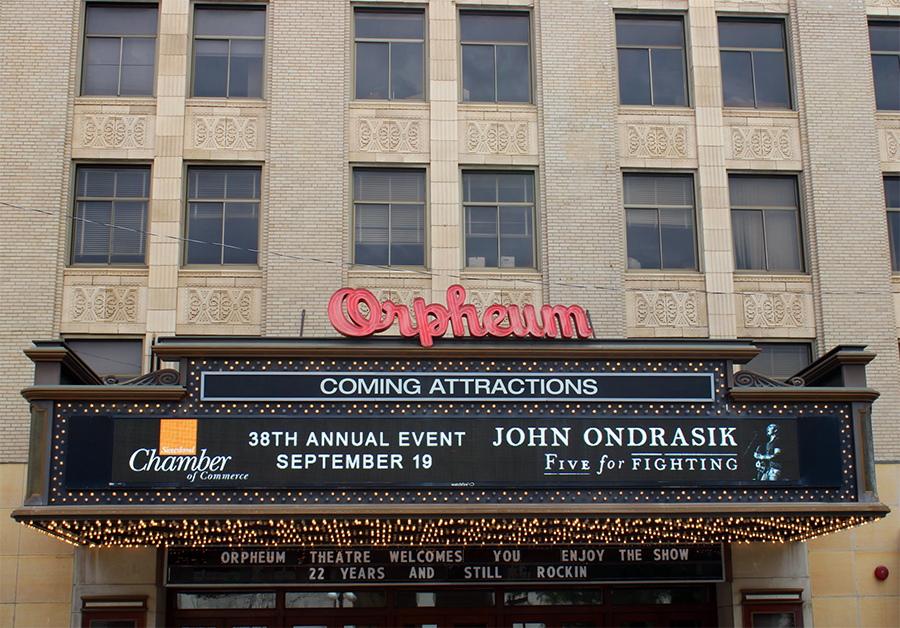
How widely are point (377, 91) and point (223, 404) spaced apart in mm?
8241

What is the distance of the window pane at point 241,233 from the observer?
1912 centimetres

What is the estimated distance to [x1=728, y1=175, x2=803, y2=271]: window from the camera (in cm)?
1991

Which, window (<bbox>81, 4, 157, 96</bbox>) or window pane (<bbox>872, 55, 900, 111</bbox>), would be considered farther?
window pane (<bbox>872, 55, 900, 111</bbox>)

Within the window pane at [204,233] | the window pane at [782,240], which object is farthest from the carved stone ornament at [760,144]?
the window pane at [204,233]

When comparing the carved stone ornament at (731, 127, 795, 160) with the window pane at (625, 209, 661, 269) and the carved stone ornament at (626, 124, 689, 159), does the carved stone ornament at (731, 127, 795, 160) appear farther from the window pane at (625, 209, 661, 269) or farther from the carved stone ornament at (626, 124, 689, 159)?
the window pane at (625, 209, 661, 269)

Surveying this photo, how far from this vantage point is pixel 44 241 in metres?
18.6

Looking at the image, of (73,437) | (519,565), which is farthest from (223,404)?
(519,565)

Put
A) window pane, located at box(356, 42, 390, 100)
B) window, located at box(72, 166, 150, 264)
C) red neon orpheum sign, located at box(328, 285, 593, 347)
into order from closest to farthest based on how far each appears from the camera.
Answer: red neon orpheum sign, located at box(328, 285, 593, 347) < window, located at box(72, 166, 150, 264) < window pane, located at box(356, 42, 390, 100)

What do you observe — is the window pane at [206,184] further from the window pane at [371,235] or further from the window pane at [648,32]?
the window pane at [648,32]

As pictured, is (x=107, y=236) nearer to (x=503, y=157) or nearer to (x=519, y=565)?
(x=503, y=157)

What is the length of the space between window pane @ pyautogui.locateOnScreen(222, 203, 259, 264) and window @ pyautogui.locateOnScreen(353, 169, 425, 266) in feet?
6.74

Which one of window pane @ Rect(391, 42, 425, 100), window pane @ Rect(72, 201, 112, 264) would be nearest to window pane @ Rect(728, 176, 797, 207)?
window pane @ Rect(391, 42, 425, 100)

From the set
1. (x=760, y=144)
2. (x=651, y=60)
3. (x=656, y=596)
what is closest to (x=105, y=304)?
(x=656, y=596)

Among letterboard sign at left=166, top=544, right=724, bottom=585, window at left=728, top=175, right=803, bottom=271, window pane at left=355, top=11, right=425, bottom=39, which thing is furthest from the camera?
window pane at left=355, top=11, right=425, bottom=39
